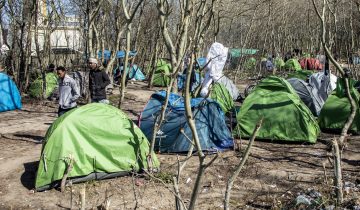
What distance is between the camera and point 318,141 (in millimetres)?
9703

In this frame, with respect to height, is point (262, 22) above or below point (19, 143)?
above

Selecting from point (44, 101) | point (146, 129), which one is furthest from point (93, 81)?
point (44, 101)

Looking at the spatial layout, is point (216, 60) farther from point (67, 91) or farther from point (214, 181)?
point (214, 181)

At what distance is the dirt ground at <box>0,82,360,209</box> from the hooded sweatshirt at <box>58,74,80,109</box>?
1076mm

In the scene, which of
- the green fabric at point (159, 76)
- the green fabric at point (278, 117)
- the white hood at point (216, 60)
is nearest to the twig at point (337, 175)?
the green fabric at point (278, 117)

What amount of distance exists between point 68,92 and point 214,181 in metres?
3.64

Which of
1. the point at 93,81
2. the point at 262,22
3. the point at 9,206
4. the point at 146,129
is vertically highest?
the point at 262,22

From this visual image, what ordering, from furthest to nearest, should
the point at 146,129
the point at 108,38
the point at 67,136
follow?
the point at 108,38 < the point at 146,129 < the point at 67,136

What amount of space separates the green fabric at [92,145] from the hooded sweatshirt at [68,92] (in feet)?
5.87

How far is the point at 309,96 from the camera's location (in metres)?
12.4

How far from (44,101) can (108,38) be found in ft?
27.1

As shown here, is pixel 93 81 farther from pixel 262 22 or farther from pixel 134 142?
pixel 262 22

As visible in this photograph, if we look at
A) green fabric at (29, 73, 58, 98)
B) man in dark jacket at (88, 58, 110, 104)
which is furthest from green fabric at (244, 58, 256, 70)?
man in dark jacket at (88, 58, 110, 104)

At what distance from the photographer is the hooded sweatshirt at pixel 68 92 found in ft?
29.7
